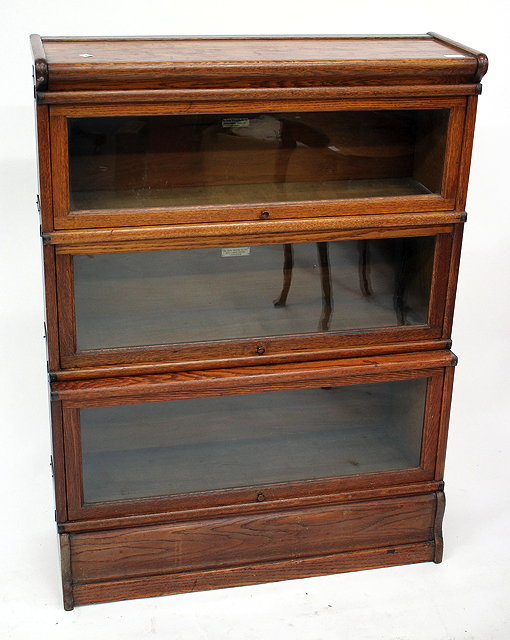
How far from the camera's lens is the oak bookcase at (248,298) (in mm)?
2426

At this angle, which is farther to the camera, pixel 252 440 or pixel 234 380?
pixel 252 440

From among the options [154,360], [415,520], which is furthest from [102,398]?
[415,520]

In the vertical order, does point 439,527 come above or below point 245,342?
below

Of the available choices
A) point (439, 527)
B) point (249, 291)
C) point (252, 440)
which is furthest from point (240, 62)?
point (439, 527)

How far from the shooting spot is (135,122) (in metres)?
2.44

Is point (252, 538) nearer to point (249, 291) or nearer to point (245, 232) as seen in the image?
point (249, 291)

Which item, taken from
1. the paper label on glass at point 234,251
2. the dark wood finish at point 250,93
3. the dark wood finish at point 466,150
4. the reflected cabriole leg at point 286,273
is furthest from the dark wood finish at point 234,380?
the dark wood finish at point 250,93

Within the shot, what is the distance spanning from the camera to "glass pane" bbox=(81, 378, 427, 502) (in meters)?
2.70

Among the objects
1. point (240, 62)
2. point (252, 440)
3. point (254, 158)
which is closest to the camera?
point (240, 62)

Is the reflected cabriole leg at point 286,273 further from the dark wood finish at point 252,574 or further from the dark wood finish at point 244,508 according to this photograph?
the dark wood finish at point 252,574

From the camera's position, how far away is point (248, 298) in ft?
8.75

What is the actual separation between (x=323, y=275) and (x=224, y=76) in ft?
1.73

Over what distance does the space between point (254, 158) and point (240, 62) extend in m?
0.27

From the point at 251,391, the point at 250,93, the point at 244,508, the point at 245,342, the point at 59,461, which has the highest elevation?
the point at 250,93
